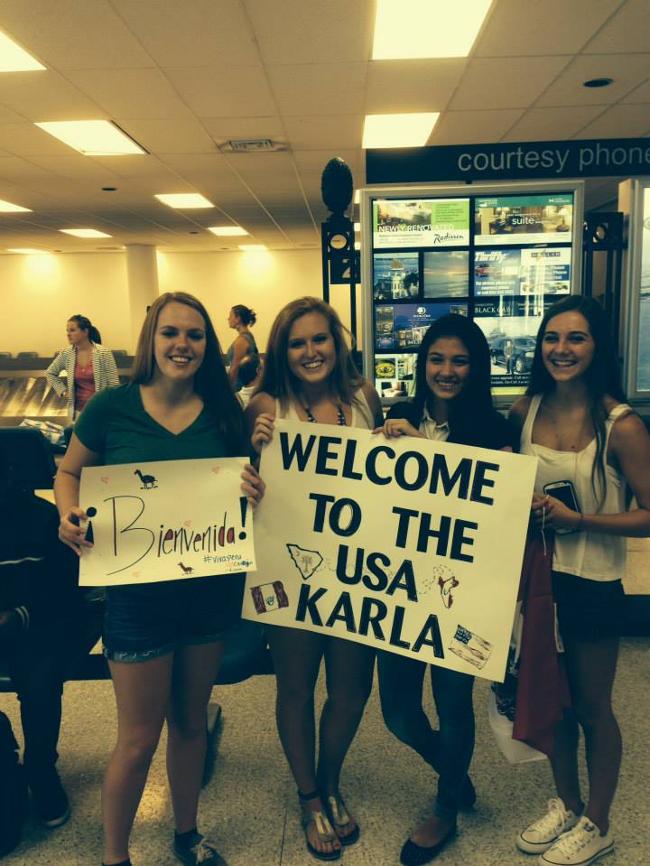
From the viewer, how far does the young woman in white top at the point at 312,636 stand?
5.56 feet

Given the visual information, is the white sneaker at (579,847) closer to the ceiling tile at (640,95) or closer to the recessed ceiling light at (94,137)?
the ceiling tile at (640,95)

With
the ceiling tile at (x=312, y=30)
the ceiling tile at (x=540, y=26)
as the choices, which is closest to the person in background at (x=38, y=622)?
the ceiling tile at (x=312, y=30)

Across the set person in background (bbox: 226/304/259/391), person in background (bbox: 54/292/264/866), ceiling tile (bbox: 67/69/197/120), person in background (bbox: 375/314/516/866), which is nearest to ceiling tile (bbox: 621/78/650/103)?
ceiling tile (bbox: 67/69/197/120)

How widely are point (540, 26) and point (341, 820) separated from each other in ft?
14.3

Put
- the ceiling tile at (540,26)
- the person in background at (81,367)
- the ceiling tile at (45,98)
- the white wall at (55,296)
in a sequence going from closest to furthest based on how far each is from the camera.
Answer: the ceiling tile at (540,26), the ceiling tile at (45,98), the person in background at (81,367), the white wall at (55,296)

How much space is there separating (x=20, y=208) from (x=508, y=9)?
817cm

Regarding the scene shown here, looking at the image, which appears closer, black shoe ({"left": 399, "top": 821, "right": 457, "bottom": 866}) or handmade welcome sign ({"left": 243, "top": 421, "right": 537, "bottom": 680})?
handmade welcome sign ({"left": 243, "top": 421, "right": 537, "bottom": 680})

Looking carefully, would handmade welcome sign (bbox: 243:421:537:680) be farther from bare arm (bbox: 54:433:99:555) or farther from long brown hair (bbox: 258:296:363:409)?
bare arm (bbox: 54:433:99:555)

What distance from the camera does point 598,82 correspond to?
496cm

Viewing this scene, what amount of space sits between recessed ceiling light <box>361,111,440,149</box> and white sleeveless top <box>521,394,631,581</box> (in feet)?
15.8

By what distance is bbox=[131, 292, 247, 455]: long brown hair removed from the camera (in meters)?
1.61

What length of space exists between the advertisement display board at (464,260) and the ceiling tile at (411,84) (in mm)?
2123

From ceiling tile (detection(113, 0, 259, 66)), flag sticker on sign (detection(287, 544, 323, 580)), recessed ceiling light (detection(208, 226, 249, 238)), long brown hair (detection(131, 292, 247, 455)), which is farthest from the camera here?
recessed ceiling light (detection(208, 226, 249, 238))

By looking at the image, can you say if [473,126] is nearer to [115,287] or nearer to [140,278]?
[140,278]
